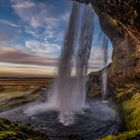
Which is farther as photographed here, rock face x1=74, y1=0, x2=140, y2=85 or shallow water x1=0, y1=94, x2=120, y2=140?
rock face x1=74, y1=0, x2=140, y2=85

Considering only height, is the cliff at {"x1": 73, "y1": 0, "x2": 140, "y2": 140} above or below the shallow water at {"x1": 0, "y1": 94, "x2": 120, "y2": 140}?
above

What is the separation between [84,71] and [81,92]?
550 cm

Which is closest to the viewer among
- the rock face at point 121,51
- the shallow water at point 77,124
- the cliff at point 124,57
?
the cliff at point 124,57

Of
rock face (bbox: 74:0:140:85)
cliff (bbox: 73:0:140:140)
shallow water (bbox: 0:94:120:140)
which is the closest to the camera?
cliff (bbox: 73:0:140:140)

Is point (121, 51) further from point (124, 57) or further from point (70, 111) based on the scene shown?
point (70, 111)

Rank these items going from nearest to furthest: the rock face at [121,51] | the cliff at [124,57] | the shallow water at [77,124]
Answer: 1. the cliff at [124,57]
2. the shallow water at [77,124]
3. the rock face at [121,51]

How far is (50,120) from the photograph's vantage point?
32.8 m

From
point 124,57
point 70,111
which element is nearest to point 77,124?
point 70,111

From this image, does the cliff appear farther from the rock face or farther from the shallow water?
the shallow water

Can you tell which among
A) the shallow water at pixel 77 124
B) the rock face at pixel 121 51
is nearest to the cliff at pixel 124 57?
the rock face at pixel 121 51

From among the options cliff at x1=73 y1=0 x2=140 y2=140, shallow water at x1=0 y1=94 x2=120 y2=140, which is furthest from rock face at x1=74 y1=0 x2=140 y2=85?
shallow water at x1=0 y1=94 x2=120 y2=140

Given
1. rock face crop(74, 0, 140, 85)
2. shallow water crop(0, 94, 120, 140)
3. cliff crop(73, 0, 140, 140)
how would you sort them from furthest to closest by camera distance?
1. rock face crop(74, 0, 140, 85)
2. shallow water crop(0, 94, 120, 140)
3. cliff crop(73, 0, 140, 140)

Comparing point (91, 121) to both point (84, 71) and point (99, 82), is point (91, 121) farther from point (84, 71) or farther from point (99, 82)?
point (99, 82)

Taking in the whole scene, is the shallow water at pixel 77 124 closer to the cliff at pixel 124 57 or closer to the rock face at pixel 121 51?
the cliff at pixel 124 57
